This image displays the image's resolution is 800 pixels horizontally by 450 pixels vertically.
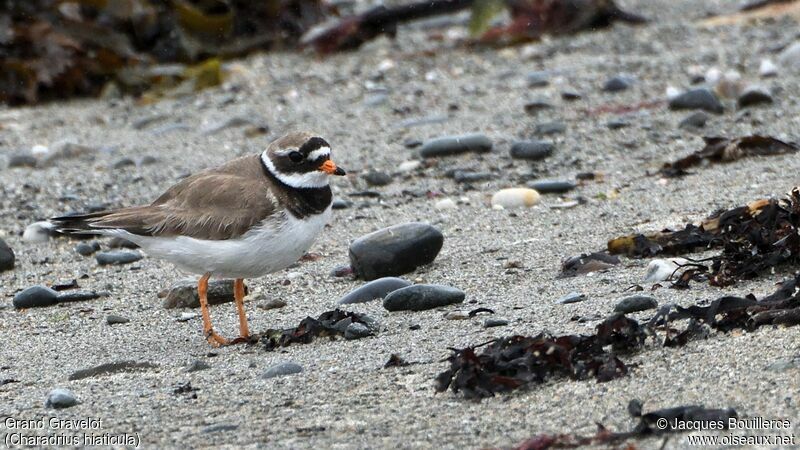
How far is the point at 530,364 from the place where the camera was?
152 inches

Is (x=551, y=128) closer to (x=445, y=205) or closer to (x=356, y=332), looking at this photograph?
(x=445, y=205)

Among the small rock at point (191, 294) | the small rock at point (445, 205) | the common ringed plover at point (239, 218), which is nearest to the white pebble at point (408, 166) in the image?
the small rock at point (445, 205)

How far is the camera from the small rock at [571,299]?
4.89 m

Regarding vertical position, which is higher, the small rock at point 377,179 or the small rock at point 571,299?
the small rock at point 571,299

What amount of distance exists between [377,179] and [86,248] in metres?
1.85

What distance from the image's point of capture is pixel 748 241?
193 inches

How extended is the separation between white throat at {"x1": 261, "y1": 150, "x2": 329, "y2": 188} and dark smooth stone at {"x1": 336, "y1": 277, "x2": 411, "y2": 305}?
0.52 m

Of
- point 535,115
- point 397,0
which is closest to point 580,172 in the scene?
point 535,115

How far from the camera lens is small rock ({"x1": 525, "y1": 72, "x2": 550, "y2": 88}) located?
938 cm

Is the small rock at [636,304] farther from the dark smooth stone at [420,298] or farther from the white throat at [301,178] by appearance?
the white throat at [301,178]

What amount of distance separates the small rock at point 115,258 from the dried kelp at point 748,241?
270 centimetres

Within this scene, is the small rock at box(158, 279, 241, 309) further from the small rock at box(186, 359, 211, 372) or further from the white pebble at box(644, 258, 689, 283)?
the white pebble at box(644, 258, 689, 283)

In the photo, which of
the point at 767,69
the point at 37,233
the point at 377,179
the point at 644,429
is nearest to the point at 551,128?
the point at 377,179

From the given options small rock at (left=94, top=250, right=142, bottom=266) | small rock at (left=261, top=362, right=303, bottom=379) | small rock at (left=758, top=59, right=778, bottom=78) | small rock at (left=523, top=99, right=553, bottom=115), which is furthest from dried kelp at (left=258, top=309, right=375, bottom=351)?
small rock at (left=758, top=59, right=778, bottom=78)
